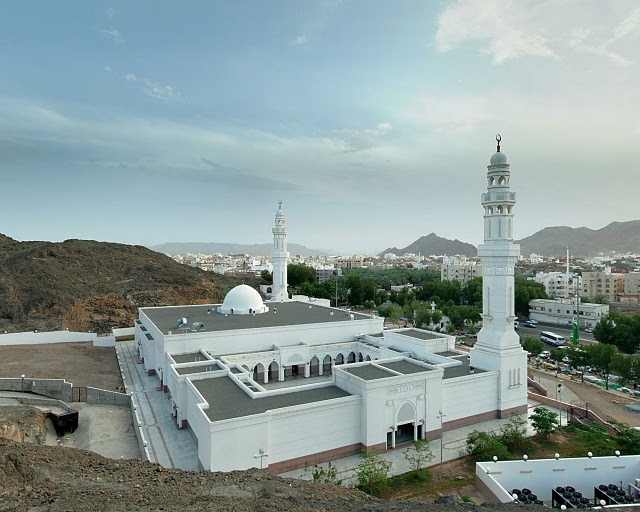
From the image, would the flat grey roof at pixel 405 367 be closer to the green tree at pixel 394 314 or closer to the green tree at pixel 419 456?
the green tree at pixel 419 456

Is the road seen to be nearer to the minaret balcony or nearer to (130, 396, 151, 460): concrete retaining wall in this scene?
the minaret balcony

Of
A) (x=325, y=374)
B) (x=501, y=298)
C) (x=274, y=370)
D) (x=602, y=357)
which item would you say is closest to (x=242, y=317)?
(x=274, y=370)

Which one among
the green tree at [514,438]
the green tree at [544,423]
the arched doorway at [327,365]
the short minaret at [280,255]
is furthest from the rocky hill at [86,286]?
the green tree at [544,423]

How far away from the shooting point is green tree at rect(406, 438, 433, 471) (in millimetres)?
15859

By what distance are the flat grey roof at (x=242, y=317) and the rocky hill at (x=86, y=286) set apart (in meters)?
16.5

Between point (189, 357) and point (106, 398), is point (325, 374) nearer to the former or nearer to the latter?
point (189, 357)

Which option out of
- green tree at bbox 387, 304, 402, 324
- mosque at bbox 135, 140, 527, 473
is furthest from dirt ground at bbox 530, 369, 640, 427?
green tree at bbox 387, 304, 402, 324

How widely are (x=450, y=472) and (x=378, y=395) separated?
12.1ft

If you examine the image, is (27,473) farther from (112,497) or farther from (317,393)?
(317,393)

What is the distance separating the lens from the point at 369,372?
1928 cm

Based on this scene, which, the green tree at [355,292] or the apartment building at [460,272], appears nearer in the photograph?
the green tree at [355,292]

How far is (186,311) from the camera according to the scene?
33344 mm

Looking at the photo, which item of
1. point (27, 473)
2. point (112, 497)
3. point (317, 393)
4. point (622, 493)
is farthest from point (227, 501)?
point (622, 493)

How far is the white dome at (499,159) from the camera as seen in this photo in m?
22.2
